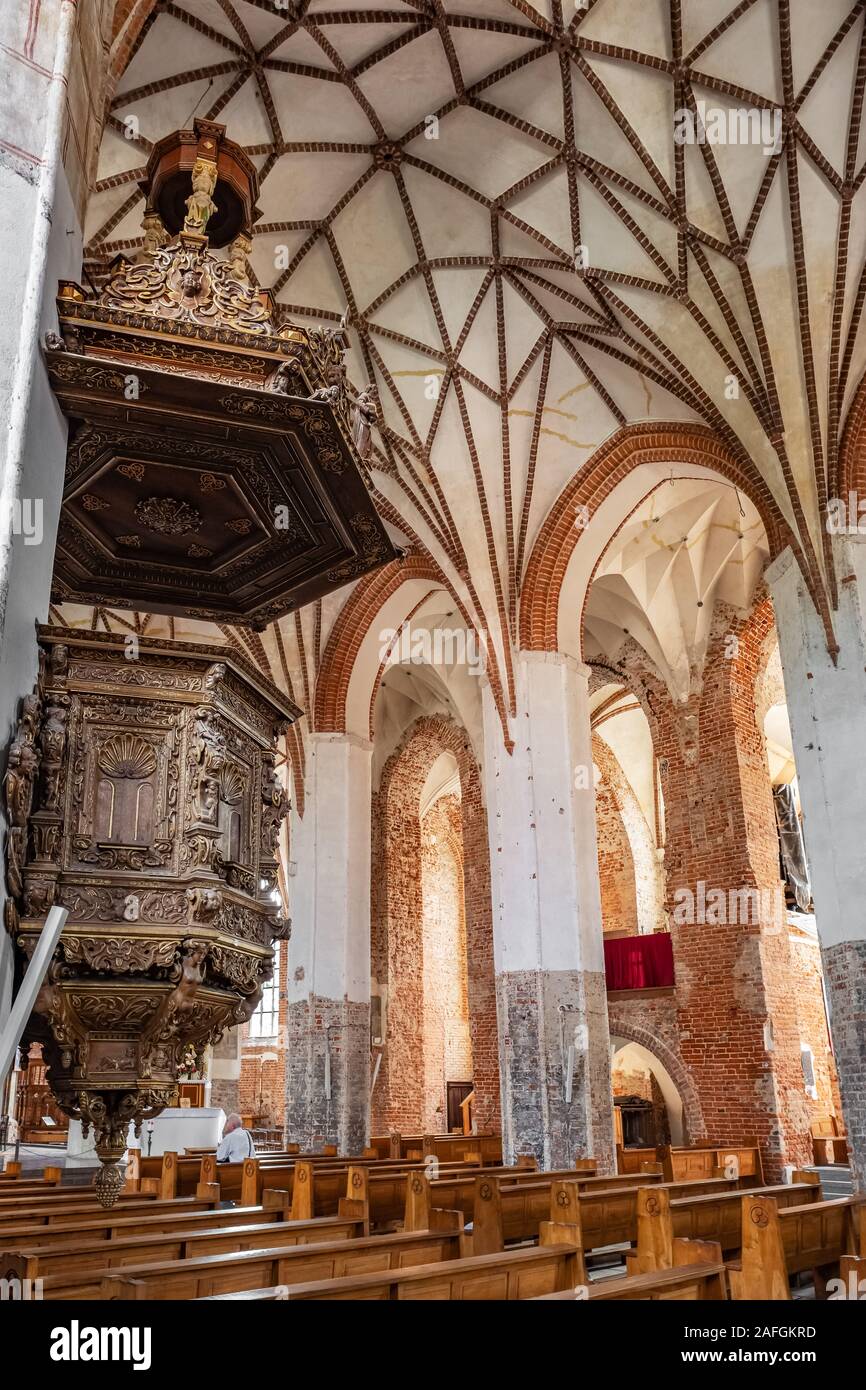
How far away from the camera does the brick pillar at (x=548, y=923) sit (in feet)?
39.5

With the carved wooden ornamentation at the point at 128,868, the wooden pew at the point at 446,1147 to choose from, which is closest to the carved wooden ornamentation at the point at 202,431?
the carved wooden ornamentation at the point at 128,868

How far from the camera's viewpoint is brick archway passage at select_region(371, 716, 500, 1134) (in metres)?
19.2

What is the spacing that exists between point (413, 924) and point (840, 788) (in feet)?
43.2

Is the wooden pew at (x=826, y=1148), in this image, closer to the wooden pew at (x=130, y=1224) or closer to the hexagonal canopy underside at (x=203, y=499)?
the wooden pew at (x=130, y=1224)

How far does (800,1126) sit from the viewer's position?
14.9 metres

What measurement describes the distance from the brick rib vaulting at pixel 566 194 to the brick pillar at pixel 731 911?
5.86m

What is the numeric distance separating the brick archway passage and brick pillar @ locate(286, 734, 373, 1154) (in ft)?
13.3

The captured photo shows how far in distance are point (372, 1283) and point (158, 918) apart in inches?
65.7

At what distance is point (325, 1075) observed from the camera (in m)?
14.8

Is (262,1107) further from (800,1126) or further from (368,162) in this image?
(368,162)

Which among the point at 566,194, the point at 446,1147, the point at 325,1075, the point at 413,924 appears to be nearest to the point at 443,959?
the point at 413,924

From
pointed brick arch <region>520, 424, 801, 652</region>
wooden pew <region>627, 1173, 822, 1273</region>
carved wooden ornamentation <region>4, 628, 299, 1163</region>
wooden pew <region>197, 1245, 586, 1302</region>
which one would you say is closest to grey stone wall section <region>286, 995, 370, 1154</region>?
pointed brick arch <region>520, 424, 801, 652</region>

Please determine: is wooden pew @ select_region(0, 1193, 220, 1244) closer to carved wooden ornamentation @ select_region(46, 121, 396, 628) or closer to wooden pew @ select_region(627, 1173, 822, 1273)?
wooden pew @ select_region(627, 1173, 822, 1273)

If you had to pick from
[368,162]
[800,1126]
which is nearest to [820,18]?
[368,162]
